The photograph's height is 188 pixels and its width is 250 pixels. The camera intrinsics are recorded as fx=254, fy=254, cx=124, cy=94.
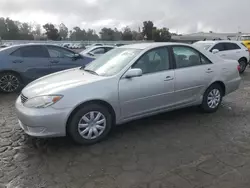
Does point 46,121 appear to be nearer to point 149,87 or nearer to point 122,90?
point 122,90

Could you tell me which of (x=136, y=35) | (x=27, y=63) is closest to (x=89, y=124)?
(x=27, y=63)

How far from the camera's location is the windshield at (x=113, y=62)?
170 inches

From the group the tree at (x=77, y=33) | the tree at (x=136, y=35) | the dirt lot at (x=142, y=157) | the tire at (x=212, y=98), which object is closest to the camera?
the dirt lot at (x=142, y=157)

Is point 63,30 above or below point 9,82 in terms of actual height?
above

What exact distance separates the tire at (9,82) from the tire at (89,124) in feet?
15.2

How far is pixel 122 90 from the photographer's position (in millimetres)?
4070

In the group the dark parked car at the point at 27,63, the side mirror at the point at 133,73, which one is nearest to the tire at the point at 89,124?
the side mirror at the point at 133,73

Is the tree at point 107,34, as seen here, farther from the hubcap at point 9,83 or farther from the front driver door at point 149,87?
the front driver door at point 149,87

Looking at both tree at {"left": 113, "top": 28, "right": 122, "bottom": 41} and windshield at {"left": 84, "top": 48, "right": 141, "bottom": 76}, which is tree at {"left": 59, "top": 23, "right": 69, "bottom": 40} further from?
windshield at {"left": 84, "top": 48, "right": 141, "bottom": 76}

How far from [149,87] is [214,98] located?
1.82m

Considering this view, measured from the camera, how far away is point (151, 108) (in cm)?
446

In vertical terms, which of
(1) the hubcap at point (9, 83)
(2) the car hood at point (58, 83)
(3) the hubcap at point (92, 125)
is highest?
(2) the car hood at point (58, 83)

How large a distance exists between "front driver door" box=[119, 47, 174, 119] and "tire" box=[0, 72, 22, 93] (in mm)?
4761

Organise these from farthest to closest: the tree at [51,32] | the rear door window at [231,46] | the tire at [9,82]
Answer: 1. the tree at [51,32]
2. the rear door window at [231,46]
3. the tire at [9,82]
